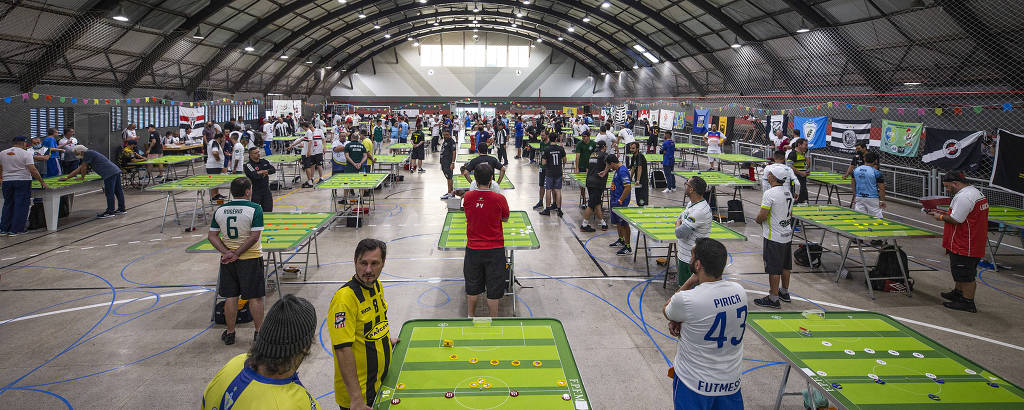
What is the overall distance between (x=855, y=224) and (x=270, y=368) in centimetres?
797

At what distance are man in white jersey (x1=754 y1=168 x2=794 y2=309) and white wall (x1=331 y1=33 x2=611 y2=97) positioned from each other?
3941cm

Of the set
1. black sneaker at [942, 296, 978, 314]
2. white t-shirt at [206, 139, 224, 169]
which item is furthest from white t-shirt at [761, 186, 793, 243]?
white t-shirt at [206, 139, 224, 169]

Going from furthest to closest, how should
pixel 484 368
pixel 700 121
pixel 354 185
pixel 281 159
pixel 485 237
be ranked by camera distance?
1. pixel 700 121
2. pixel 281 159
3. pixel 354 185
4. pixel 485 237
5. pixel 484 368

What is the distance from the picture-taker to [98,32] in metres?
16.7

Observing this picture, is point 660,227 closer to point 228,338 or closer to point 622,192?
point 622,192

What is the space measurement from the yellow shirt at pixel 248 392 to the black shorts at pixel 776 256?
558cm

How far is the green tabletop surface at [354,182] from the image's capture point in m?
9.40

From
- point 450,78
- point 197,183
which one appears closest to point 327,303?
point 197,183

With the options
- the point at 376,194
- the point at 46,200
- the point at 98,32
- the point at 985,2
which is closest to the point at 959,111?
the point at 985,2

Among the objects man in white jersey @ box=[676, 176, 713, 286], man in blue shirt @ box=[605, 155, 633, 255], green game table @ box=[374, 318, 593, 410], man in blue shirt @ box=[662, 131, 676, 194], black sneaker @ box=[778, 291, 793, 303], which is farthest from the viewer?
man in blue shirt @ box=[662, 131, 676, 194]

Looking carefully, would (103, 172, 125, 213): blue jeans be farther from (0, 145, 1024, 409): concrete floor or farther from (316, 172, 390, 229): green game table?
(316, 172, 390, 229): green game table

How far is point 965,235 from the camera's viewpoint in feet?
19.6

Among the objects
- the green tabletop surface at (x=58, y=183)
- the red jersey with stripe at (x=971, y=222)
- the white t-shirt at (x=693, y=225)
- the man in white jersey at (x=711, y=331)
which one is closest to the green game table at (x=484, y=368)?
the man in white jersey at (x=711, y=331)

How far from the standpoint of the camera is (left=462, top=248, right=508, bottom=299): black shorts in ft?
16.0
